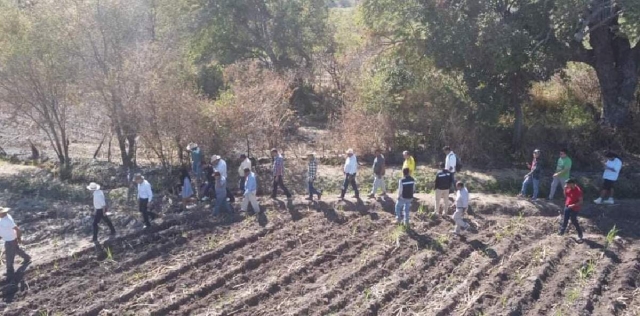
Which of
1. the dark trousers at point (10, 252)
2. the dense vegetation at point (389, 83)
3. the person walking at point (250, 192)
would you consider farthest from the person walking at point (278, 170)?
the dark trousers at point (10, 252)

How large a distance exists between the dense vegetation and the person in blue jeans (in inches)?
141

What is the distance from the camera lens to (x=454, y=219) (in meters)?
14.1

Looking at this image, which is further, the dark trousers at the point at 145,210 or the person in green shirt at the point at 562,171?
the person in green shirt at the point at 562,171

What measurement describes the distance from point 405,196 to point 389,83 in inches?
264

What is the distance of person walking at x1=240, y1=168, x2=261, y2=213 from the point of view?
1552 centimetres

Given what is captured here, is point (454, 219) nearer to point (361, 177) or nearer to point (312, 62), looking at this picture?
point (361, 177)

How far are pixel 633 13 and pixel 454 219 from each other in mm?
7065

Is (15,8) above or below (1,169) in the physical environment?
above

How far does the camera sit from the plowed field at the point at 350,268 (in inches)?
440

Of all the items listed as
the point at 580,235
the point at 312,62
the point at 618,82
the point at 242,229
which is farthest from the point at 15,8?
the point at 618,82

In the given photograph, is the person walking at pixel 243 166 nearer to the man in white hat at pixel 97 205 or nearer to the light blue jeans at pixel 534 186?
the man in white hat at pixel 97 205

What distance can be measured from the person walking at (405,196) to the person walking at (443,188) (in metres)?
0.84

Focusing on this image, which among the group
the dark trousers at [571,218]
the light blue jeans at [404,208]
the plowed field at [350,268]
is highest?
the light blue jeans at [404,208]

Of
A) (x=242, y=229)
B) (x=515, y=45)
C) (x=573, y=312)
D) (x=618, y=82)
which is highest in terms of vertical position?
(x=515, y=45)
